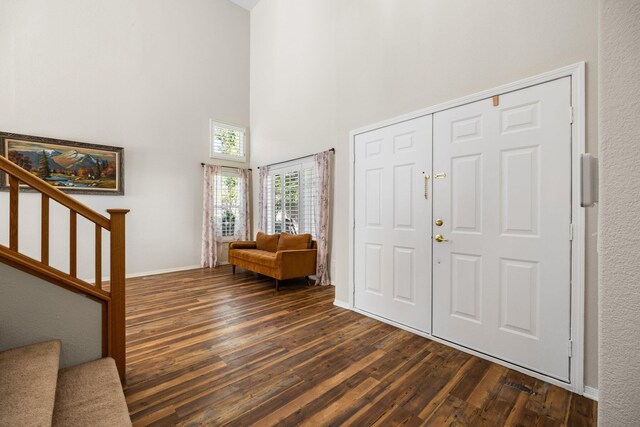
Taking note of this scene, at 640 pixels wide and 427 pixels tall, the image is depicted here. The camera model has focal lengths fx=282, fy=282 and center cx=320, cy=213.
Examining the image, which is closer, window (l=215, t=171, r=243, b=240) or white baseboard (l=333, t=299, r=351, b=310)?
white baseboard (l=333, t=299, r=351, b=310)

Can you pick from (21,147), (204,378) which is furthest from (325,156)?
(21,147)

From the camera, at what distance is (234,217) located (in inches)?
266

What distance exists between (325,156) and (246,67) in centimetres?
384

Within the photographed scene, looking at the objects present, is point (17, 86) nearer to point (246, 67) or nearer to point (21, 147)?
point (21, 147)

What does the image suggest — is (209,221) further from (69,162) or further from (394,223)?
(394,223)

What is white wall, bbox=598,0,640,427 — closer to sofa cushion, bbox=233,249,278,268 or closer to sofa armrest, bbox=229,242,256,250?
sofa cushion, bbox=233,249,278,268

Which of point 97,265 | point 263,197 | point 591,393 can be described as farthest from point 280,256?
point 591,393

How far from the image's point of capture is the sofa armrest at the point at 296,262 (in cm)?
444

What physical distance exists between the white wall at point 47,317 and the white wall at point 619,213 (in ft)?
8.56

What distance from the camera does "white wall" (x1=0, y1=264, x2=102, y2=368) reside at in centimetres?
168

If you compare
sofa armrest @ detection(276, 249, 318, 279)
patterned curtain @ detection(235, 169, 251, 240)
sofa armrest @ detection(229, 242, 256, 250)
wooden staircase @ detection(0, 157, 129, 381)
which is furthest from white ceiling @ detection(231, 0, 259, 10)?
wooden staircase @ detection(0, 157, 129, 381)

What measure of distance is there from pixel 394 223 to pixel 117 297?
8.31 feet

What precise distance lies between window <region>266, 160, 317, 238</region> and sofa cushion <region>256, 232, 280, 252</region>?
0.51 metres

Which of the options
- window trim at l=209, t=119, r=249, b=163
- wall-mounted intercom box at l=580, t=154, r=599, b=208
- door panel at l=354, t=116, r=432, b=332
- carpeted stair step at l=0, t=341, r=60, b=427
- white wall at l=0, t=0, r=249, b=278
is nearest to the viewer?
wall-mounted intercom box at l=580, t=154, r=599, b=208
